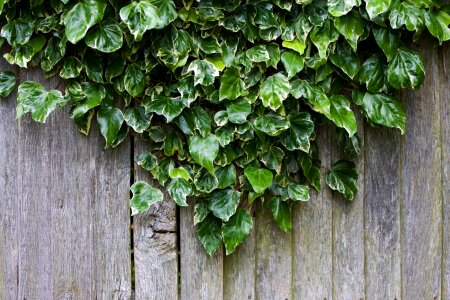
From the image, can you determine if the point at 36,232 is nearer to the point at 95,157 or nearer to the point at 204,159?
the point at 95,157

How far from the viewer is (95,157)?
1.98 m

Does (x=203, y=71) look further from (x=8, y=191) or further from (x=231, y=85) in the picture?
(x=8, y=191)

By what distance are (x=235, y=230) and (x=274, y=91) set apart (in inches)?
19.0

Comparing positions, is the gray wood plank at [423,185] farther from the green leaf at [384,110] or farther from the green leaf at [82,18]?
the green leaf at [82,18]

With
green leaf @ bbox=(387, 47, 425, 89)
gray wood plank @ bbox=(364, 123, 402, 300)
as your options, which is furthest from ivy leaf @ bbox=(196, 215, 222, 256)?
green leaf @ bbox=(387, 47, 425, 89)

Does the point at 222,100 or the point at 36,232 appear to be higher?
the point at 222,100

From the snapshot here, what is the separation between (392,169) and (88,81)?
1.11 meters

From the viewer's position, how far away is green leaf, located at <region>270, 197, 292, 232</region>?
6.43 feet

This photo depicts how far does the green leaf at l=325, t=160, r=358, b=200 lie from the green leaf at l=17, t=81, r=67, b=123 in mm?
940

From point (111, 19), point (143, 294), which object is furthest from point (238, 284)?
point (111, 19)

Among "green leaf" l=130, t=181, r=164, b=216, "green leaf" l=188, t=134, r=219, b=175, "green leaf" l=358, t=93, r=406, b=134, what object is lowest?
"green leaf" l=130, t=181, r=164, b=216

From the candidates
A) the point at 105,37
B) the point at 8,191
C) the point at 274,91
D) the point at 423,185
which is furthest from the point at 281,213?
the point at 8,191

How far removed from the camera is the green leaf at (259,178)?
6.16 ft

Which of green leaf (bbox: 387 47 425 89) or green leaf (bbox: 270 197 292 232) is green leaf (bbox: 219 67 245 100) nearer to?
green leaf (bbox: 270 197 292 232)
